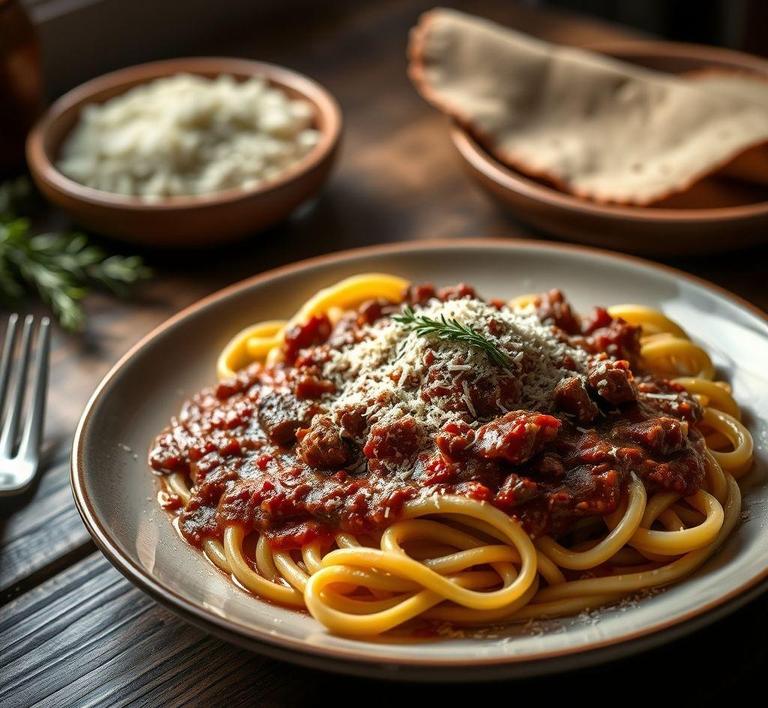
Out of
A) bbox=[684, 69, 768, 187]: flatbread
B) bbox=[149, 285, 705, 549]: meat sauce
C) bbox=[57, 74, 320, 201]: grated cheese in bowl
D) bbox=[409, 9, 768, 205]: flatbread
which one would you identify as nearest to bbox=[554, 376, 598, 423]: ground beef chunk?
bbox=[149, 285, 705, 549]: meat sauce

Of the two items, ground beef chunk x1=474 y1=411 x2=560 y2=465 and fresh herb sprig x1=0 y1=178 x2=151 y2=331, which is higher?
ground beef chunk x1=474 y1=411 x2=560 y2=465

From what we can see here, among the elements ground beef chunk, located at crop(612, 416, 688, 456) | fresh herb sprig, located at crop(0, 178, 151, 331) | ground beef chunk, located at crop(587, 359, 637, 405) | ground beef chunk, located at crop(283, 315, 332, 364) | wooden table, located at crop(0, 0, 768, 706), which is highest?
ground beef chunk, located at crop(587, 359, 637, 405)

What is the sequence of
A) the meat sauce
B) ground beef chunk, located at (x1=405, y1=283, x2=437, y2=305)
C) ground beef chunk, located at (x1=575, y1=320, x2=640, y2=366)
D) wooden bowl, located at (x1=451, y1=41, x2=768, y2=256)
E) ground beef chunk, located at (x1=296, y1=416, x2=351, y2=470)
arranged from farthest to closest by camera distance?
wooden bowl, located at (x1=451, y1=41, x2=768, y2=256) < ground beef chunk, located at (x1=405, y1=283, x2=437, y2=305) < ground beef chunk, located at (x1=575, y1=320, x2=640, y2=366) < ground beef chunk, located at (x1=296, y1=416, x2=351, y2=470) < the meat sauce

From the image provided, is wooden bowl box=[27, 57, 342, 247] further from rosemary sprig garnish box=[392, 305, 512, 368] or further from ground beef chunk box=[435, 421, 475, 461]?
ground beef chunk box=[435, 421, 475, 461]

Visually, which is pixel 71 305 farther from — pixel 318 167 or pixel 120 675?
pixel 120 675

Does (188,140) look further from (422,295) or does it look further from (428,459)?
(428,459)

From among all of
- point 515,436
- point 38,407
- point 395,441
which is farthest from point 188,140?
point 515,436

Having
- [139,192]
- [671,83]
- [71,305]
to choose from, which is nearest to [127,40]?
[139,192]
